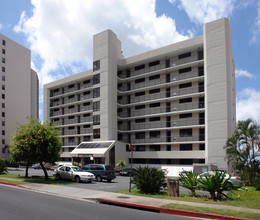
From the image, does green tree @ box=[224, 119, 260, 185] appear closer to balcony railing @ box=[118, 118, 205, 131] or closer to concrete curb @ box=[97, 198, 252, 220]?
balcony railing @ box=[118, 118, 205, 131]

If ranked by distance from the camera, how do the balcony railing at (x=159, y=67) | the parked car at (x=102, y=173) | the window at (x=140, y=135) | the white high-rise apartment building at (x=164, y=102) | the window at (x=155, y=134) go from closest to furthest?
1. the parked car at (x=102, y=173)
2. the white high-rise apartment building at (x=164, y=102)
3. the balcony railing at (x=159, y=67)
4. the window at (x=155, y=134)
5. the window at (x=140, y=135)

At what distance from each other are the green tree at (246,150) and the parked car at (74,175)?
14.5 m

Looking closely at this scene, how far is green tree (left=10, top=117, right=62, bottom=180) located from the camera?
71.1 ft

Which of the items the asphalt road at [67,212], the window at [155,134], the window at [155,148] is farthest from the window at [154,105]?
the asphalt road at [67,212]

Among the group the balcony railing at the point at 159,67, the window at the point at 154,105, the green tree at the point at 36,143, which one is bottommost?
the green tree at the point at 36,143

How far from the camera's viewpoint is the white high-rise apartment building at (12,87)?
6412cm

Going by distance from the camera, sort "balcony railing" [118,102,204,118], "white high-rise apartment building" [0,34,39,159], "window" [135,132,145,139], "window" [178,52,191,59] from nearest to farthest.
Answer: "balcony railing" [118,102,204,118] → "window" [178,52,191,59] → "window" [135,132,145,139] → "white high-rise apartment building" [0,34,39,159]

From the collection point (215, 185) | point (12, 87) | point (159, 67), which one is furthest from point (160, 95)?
point (12, 87)

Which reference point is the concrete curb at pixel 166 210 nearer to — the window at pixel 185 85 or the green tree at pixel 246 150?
the green tree at pixel 246 150

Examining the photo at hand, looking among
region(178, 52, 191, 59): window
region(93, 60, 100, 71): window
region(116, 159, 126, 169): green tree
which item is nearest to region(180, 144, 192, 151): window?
region(116, 159, 126, 169): green tree

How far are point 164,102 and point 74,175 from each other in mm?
25090

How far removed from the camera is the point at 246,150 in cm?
2533

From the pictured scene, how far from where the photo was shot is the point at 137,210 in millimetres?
10492

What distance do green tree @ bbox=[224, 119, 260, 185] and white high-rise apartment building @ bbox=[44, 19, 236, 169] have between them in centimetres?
726
